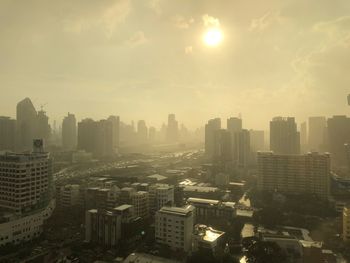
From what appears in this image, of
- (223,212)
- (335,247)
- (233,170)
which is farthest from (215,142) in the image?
(335,247)

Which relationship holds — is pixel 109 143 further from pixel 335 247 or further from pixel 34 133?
pixel 335 247

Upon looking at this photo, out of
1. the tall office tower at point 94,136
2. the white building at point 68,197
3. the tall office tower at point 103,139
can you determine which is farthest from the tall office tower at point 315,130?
the white building at point 68,197

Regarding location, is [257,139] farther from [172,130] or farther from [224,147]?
[172,130]

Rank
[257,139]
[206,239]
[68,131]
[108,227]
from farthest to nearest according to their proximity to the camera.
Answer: [68,131] → [257,139] → [108,227] → [206,239]

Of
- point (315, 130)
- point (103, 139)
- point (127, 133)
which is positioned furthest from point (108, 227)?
point (127, 133)

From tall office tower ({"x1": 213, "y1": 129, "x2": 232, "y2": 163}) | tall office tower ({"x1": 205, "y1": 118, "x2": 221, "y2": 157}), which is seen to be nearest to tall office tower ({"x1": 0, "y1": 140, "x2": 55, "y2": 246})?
tall office tower ({"x1": 213, "y1": 129, "x2": 232, "y2": 163})

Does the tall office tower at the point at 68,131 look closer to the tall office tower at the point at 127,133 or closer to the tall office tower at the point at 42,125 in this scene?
the tall office tower at the point at 42,125
